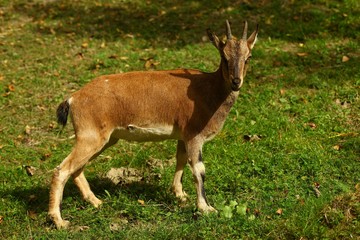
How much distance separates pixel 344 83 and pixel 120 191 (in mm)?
4807

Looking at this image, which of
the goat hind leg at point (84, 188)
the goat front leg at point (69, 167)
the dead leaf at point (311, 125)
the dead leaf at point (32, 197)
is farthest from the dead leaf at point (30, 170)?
the dead leaf at point (311, 125)

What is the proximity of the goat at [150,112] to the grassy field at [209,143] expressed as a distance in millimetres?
525

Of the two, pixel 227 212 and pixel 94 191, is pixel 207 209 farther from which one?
pixel 94 191

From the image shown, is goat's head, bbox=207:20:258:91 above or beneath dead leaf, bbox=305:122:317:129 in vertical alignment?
above

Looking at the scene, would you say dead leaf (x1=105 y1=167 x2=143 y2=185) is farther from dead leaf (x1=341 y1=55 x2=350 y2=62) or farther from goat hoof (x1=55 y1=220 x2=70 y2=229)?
dead leaf (x1=341 y1=55 x2=350 y2=62)

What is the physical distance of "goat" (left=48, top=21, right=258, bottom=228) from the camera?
637 cm

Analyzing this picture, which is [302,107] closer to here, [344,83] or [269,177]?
[344,83]

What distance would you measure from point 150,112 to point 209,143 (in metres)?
1.96

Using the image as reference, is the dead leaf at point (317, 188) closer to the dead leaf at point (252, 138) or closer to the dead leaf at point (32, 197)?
the dead leaf at point (252, 138)

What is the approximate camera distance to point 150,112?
6.54 m

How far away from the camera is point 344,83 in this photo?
9.77 m

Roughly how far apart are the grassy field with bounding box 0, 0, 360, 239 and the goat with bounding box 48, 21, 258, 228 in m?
0.53

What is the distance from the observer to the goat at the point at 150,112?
20.9 ft

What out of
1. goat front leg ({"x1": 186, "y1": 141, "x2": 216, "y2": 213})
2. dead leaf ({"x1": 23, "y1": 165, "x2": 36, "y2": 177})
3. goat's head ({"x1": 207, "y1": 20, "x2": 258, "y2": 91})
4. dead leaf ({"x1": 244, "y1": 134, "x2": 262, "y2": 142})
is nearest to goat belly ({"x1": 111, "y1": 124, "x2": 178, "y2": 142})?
goat front leg ({"x1": 186, "y1": 141, "x2": 216, "y2": 213})
